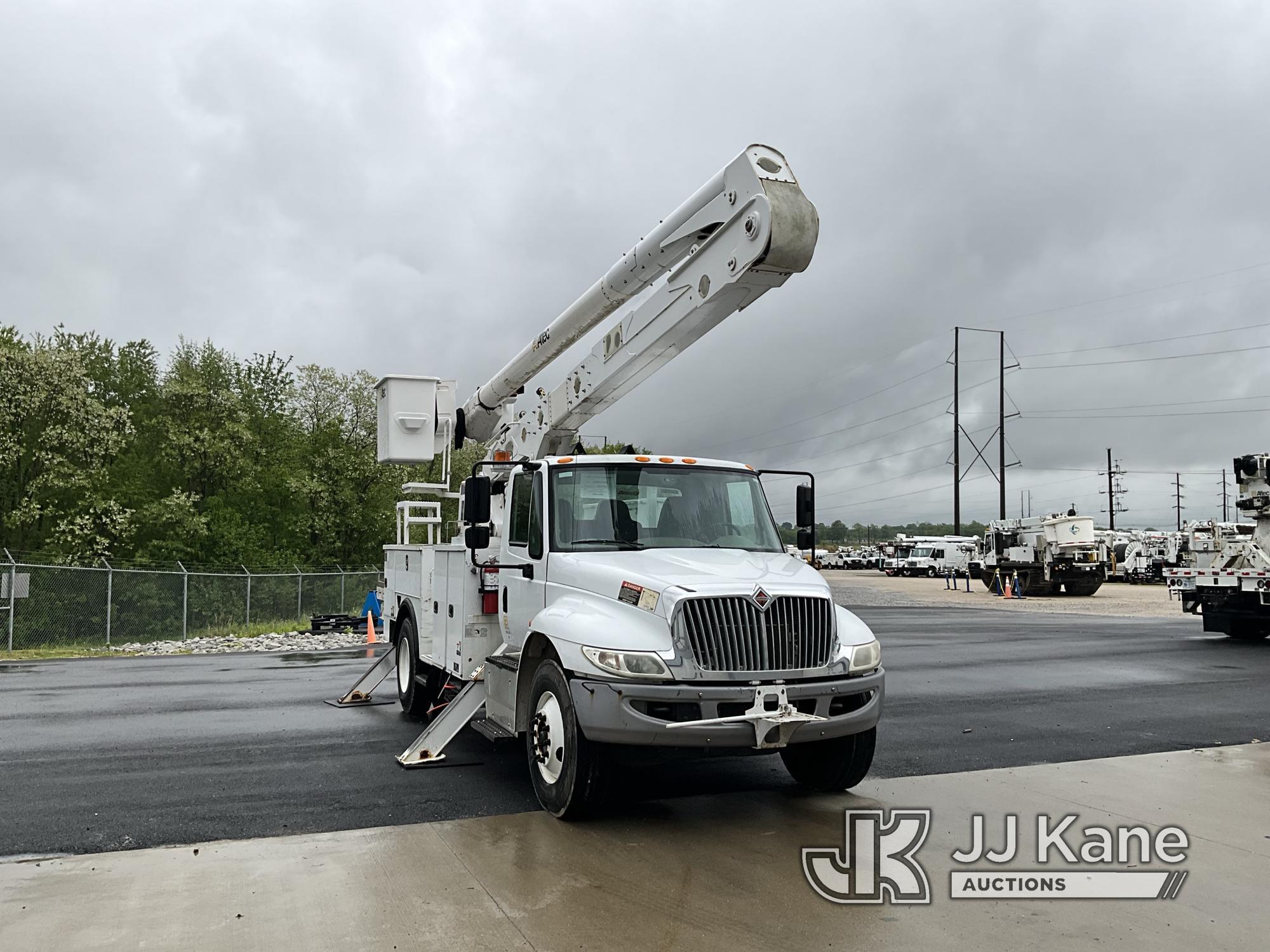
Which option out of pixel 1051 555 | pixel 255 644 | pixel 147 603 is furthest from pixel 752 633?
pixel 1051 555

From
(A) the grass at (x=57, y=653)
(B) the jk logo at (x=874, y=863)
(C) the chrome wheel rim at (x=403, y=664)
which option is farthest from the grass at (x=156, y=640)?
(B) the jk logo at (x=874, y=863)

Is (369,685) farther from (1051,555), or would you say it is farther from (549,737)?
(1051,555)

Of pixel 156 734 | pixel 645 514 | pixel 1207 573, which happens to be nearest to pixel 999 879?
pixel 645 514

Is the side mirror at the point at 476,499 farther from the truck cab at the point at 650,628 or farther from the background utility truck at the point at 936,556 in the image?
the background utility truck at the point at 936,556

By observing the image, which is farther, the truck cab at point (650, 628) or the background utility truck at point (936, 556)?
the background utility truck at point (936, 556)

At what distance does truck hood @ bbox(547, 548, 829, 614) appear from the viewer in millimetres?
6215

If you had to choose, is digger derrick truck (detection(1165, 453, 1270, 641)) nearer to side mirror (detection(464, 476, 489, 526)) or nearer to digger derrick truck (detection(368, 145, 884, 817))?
digger derrick truck (detection(368, 145, 884, 817))

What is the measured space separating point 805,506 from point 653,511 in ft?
5.05

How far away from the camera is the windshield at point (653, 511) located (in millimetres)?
7215

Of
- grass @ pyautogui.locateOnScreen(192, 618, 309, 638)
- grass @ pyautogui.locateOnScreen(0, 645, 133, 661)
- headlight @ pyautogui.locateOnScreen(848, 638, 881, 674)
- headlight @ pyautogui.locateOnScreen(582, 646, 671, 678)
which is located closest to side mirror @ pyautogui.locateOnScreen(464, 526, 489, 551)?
headlight @ pyautogui.locateOnScreen(582, 646, 671, 678)

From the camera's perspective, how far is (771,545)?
25.1 feet

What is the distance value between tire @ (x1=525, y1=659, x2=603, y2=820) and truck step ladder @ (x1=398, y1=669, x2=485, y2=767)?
46.2 inches

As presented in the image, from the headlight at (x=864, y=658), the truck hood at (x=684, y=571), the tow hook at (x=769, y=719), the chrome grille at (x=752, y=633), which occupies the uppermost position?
the truck hood at (x=684, y=571)

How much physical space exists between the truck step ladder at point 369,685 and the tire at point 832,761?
19.0 ft
